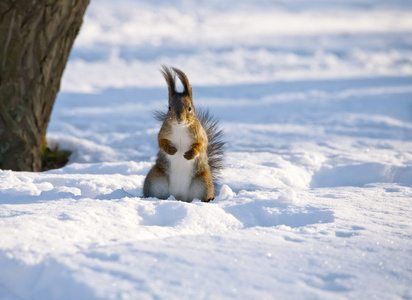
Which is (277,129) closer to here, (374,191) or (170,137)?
(374,191)

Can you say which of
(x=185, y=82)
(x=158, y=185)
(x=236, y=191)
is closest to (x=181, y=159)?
(x=158, y=185)

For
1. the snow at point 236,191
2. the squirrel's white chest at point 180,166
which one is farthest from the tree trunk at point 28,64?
the squirrel's white chest at point 180,166

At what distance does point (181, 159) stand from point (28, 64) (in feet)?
6.84

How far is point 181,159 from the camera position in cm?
365

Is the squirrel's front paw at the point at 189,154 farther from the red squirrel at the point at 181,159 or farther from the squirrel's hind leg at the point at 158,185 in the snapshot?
the squirrel's hind leg at the point at 158,185

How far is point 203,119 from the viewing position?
4.34m

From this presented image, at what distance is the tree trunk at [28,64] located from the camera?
4.81 m

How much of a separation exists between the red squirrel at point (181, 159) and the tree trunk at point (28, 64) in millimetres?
1759

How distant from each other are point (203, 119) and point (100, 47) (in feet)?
30.7

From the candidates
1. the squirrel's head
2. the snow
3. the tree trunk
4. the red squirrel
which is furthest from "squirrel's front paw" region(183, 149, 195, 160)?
the tree trunk

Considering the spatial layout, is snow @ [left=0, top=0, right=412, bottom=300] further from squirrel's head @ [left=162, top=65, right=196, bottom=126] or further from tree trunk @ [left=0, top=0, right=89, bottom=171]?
tree trunk @ [left=0, top=0, right=89, bottom=171]

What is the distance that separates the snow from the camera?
239cm

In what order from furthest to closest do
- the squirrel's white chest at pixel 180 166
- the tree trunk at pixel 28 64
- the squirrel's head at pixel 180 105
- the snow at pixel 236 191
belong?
1. the tree trunk at pixel 28 64
2. the squirrel's white chest at pixel 180 166
3. the squirrel's head at pixel 180 105
4. the snow at pixel 236 191

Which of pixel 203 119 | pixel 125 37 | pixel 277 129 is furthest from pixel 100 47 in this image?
pixel 203 119
